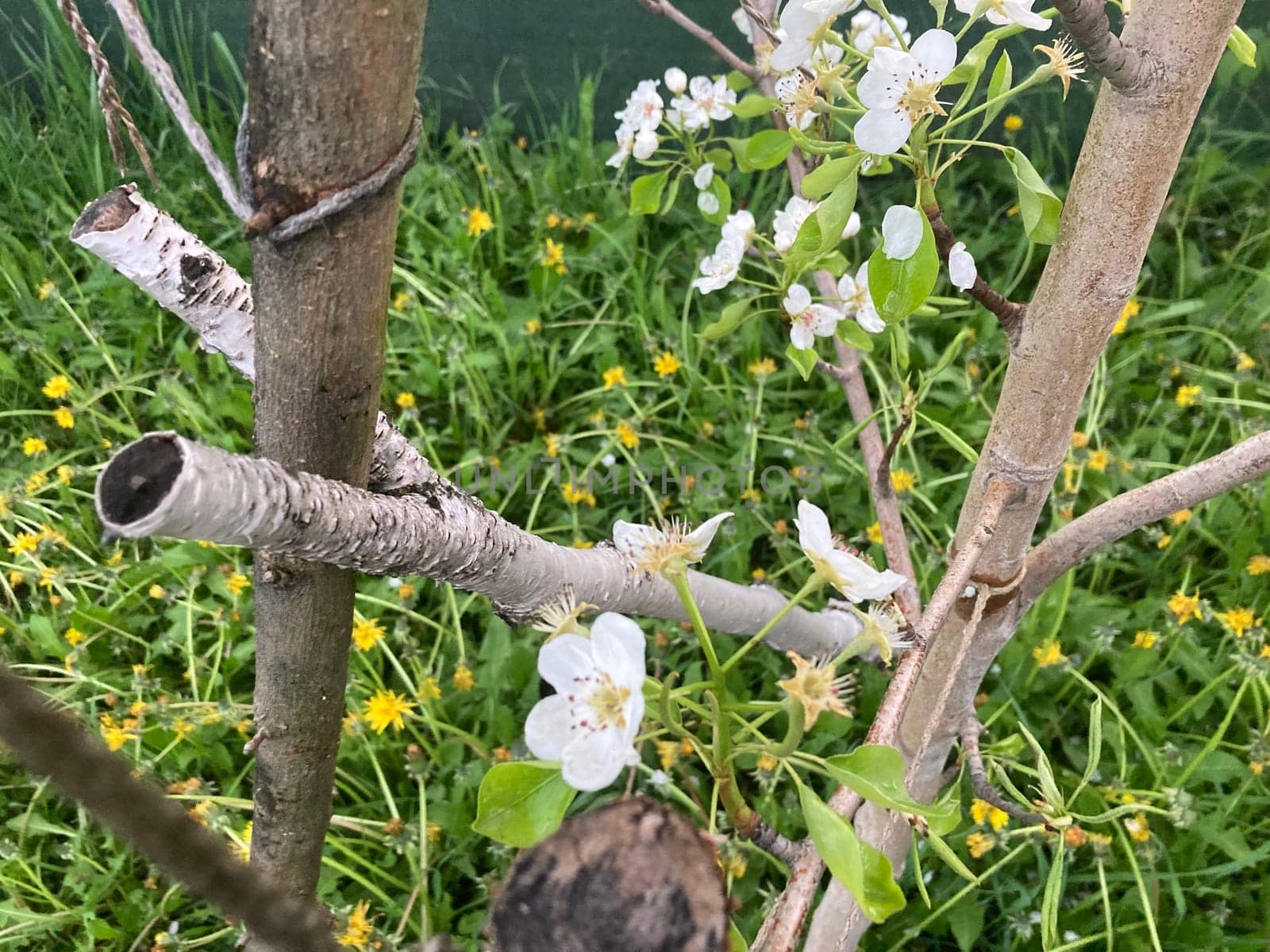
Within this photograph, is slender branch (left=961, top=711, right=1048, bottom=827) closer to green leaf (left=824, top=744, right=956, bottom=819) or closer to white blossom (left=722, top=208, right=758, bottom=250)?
green leaf (left=824, top=744, right=956, bottom=819)

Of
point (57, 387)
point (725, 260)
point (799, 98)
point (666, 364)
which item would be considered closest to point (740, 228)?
point (725, 260)

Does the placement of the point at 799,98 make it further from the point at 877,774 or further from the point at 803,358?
the point at 877,774

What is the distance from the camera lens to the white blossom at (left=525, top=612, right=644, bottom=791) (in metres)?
0.37

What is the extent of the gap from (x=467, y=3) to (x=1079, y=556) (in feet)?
5.94

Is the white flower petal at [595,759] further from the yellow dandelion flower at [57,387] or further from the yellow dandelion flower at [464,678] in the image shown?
the yellow dandelion flower at [57,387]

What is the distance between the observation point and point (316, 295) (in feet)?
1.36

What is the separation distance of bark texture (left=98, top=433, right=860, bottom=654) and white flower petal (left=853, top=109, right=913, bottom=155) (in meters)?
0.32

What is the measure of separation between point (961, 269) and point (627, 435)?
93 cm

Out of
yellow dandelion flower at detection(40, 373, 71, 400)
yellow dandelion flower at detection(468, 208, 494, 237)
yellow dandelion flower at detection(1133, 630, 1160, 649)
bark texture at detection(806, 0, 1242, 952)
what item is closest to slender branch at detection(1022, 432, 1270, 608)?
bark texture at detection(806, 0, 1242, 952)

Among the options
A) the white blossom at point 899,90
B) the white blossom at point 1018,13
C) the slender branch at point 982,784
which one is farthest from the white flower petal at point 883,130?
the slender branch at point 982,784

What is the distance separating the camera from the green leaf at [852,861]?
1.22 feet

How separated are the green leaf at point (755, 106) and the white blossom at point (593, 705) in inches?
21.4

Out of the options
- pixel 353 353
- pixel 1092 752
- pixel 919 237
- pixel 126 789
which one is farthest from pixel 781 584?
pixel 126 789

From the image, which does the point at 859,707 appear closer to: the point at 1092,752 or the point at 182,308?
the point at 1092,752
